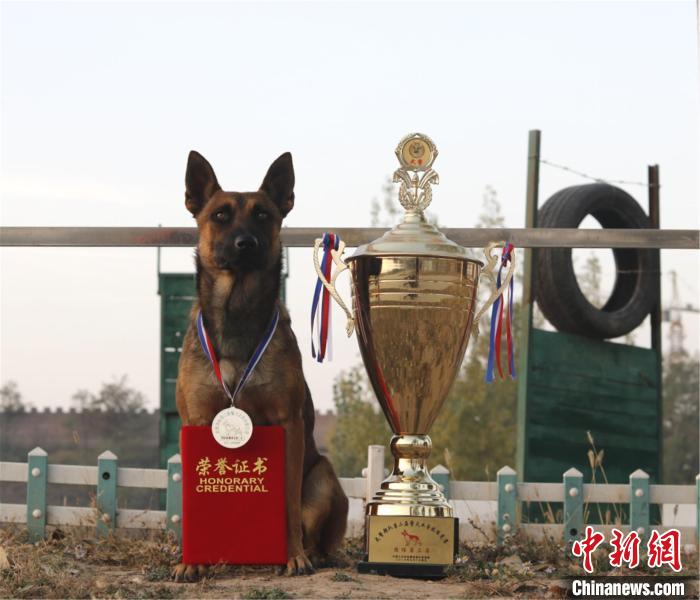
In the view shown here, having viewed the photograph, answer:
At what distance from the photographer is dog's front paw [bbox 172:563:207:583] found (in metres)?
4.81

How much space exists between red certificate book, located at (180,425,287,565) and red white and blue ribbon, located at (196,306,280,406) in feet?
0.75

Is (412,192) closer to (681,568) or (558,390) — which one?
(681,568)

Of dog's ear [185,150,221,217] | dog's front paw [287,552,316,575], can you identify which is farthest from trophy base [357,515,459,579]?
dog's ear [185,150,221,217]

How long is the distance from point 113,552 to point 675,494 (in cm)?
368

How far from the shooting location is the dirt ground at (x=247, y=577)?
452cm

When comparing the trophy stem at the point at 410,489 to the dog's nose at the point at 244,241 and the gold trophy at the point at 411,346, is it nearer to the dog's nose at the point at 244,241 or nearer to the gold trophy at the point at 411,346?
the gold trophy at the point at 411,346

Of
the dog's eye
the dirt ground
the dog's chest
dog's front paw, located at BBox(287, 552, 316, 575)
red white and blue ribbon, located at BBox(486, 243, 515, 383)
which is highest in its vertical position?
the dog's eye

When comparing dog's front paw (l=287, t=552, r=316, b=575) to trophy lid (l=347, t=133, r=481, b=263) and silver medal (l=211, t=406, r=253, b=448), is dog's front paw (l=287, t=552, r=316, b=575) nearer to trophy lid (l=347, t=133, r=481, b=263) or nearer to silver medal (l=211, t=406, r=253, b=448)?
silver medal (l=211, t=406, r=253, b=448)

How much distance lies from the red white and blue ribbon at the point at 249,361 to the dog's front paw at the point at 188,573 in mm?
818

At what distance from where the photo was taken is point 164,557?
5309 mm

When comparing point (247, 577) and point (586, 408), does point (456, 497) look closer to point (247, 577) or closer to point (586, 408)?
point (247, 577)

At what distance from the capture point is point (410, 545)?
16.5ft

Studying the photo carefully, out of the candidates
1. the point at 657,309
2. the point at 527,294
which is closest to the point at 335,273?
the point at 527,294

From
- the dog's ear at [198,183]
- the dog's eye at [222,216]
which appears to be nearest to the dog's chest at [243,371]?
the dog's eye at [222,216]
